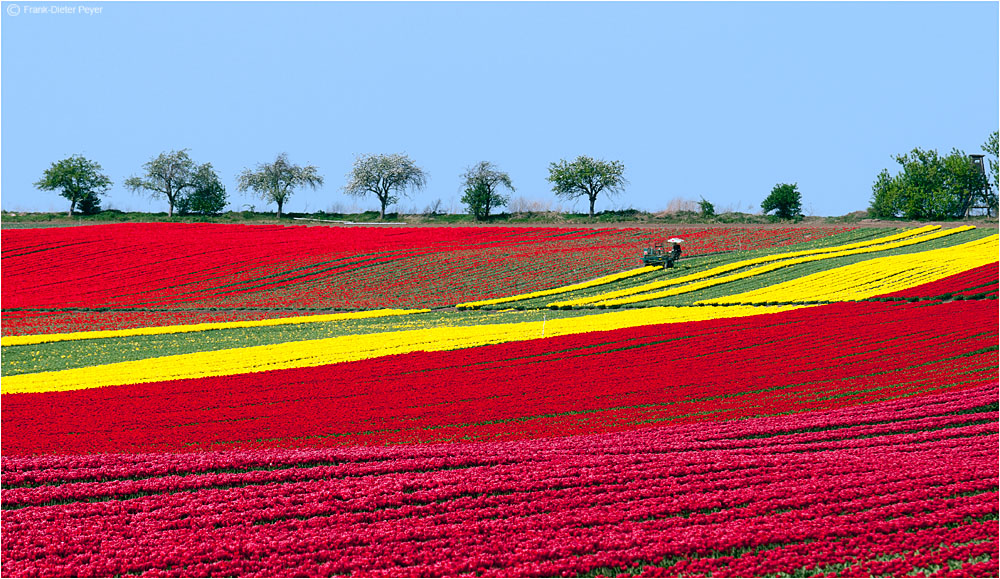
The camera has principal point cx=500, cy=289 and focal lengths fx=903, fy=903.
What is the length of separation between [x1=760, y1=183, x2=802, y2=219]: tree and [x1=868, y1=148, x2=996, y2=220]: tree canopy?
922 centimetres

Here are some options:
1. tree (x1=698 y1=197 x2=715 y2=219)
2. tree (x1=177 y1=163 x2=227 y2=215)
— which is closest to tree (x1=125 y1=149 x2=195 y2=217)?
tree (x1=177 y1=163 x2=227 y2=215)

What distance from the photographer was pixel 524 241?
233 ft

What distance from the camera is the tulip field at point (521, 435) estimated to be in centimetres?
1023

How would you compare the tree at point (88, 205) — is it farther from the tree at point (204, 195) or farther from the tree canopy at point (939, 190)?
the tree canopy at point (939, 190)

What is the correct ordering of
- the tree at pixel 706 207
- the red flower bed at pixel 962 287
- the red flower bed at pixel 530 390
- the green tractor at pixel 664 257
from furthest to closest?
1. the tree at pixel 706 207
2. the green tractor at pixel 664 257
3. the red flower bed at pixel 962 287
4. the red flower bed at pixel 530 390

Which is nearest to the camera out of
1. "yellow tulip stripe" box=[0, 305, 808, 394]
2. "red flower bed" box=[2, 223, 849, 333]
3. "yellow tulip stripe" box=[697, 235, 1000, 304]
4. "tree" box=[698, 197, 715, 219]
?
"yellow tulip stripe" box=[0, 305, 808, 394]

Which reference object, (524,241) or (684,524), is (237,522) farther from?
(524,241)

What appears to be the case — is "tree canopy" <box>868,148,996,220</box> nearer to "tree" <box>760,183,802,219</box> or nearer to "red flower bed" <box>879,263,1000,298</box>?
"tree" <box>760,183,802,219</box>

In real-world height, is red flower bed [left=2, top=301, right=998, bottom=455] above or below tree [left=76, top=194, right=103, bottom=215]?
below

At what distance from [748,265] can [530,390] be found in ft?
114

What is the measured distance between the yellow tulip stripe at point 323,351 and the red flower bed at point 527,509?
9.97 m

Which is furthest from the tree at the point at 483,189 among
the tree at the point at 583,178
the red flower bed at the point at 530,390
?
the red flower bed at the point at 530,390

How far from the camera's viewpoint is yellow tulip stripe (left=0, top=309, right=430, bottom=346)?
3441 centimetres

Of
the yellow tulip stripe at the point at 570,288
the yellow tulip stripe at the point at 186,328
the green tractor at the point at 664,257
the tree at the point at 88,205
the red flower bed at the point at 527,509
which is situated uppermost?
the tree at the point at 88,205
